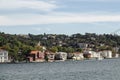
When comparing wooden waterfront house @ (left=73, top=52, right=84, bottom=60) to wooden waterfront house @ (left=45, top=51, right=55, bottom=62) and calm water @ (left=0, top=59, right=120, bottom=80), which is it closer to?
wooden waterfront house @ (left=45, top=51, right=55, bottom=62)

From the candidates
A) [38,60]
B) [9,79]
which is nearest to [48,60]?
[38,60]

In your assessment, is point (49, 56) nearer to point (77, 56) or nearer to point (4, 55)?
point (4, 55)

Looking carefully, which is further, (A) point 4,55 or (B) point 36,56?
(B) point 36,56

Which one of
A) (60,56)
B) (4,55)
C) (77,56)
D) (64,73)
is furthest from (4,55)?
(64,73)

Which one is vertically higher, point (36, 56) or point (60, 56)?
point (36, 56)

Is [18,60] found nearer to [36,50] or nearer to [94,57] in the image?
[36,50]

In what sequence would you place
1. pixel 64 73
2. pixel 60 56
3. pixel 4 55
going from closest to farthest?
pixel 64 73, pixel 4 55, pixel 60 56

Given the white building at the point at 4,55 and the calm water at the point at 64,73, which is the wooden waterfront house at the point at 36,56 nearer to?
the white building at the point at 4,55

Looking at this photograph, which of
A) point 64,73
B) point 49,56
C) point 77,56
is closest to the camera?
point 64,73

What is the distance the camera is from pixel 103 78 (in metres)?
60.6

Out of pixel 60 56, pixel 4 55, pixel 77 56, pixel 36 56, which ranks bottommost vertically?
pixel 77 56

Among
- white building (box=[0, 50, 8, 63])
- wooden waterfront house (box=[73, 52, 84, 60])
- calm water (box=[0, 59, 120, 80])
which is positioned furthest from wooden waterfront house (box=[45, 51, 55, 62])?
calm water (box=[0, 59, 120, 80])

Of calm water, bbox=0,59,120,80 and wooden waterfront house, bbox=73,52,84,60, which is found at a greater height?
wooden waterfront house, bbox=73,52,84,60

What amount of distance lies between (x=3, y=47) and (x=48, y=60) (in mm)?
15627
